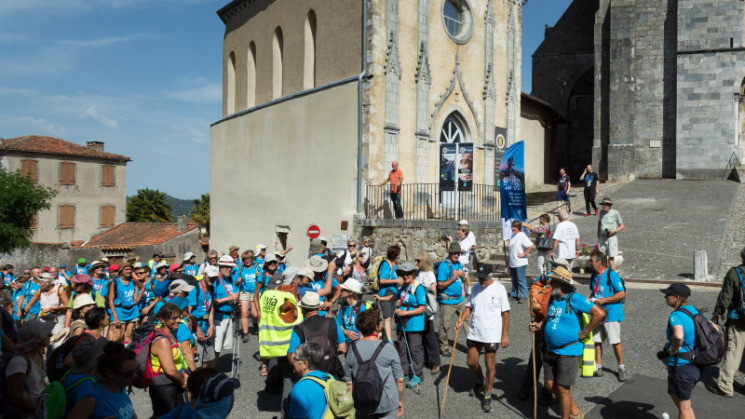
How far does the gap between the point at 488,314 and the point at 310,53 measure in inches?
632

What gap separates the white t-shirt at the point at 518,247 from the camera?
11328mm

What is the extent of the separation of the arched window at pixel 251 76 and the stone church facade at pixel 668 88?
17677mm

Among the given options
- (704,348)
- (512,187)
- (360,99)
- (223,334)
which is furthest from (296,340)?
(360,99)

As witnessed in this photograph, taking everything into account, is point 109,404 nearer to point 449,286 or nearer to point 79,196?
point 449,286

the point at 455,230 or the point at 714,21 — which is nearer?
the point at 455,230

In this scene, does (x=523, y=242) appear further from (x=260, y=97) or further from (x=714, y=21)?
(x=714, y=21)

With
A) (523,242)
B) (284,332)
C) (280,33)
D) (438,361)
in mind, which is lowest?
(438,361)

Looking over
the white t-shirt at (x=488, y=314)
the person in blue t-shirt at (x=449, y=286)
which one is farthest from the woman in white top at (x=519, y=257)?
the white t-shirt at (x=488, y=314)

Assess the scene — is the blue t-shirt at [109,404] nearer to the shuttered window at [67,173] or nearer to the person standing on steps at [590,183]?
the person standing on steps at [590,183]

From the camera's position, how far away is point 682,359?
5406 mm

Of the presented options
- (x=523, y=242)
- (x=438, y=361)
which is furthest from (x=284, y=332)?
(x=523, y=242)

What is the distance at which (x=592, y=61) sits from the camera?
35.0 meters

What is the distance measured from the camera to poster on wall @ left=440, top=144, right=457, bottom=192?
17594 mm

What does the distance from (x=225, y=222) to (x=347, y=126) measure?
32.8 feet
